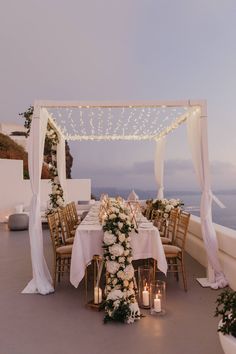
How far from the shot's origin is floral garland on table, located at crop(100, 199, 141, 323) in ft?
11.8

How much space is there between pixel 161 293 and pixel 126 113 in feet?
12.7

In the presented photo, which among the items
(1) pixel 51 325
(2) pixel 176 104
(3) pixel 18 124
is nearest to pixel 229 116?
(2) pixel 176 104

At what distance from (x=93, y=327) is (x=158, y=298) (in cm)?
76

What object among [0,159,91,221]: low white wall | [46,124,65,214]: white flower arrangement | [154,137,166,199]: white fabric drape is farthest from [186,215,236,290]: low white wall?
[0,159,91,221]: low white wall

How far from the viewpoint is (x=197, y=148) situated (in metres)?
5.12

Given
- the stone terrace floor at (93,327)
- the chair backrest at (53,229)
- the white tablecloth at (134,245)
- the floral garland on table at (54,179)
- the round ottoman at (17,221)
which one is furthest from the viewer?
the round ottoman at (17,221)

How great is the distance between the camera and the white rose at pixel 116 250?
3.79 m

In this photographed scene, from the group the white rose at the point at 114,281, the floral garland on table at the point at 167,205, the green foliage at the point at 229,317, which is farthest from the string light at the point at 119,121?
the green foliage at the point at 229,317

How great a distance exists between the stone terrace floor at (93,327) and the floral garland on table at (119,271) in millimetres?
116

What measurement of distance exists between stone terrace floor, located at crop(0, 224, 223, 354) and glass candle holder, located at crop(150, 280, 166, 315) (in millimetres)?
85

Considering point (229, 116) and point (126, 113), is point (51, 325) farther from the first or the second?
point (229, 116)

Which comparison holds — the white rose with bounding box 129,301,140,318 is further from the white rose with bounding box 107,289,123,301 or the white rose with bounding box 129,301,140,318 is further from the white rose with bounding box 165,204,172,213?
the white rose with bounding box 165,204,172,213

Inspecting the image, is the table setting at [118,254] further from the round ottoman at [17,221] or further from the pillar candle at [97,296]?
the round ottoman at [17,221]

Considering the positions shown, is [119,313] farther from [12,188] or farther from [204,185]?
[12,188]
